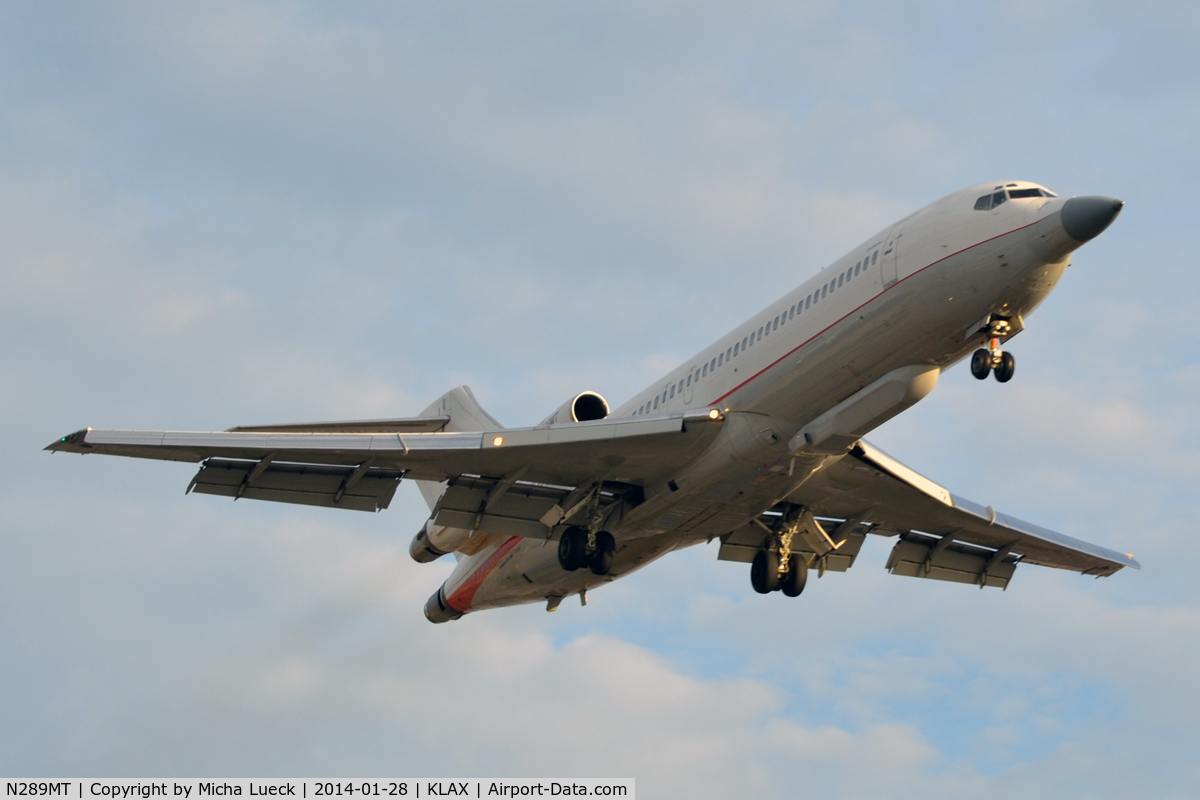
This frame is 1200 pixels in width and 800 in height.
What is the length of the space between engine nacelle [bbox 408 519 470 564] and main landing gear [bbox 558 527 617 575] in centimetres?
280

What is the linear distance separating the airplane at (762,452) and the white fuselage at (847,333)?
0.04m

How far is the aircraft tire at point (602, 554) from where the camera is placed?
2719 cm

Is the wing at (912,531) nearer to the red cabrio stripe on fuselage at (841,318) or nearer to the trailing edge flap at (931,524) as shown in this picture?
the trailing edge flap at (931,524)

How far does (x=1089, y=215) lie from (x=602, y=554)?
36.9 feet

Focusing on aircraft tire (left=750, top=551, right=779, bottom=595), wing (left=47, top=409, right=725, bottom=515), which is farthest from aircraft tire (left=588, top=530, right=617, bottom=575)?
aircraft tire (left=750, top=551, right=779, bottom=595)

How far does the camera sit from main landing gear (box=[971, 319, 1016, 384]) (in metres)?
22.5

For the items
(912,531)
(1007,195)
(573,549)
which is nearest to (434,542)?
(573,549)

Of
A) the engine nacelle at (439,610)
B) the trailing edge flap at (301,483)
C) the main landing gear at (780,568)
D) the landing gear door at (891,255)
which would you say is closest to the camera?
the landing gear door at (891,255)

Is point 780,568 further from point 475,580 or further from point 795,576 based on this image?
point 475,580

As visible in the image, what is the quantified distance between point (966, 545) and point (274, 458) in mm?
16508

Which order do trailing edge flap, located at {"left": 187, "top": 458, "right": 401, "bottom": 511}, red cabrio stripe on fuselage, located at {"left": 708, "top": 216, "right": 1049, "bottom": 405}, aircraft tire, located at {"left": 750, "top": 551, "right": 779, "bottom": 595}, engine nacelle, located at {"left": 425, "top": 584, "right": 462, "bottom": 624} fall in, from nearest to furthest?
red cabrio stripe on fuselage, located at {"left": 708, "top": 216, "right": 1049, "bottom": 405}, trailing edge flap, located at {"left": 187, "top": 458, "right": 401, "bottom": 511}, aircraft tire, located at {"left": 750, "top": 551, "right": 779, "bottom": 595}, engine nacelle, located at {"left": 425, "top": 584, "right": 462, "bottom": 624}

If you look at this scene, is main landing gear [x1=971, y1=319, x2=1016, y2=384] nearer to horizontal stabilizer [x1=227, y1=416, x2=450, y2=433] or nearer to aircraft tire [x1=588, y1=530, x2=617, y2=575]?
aircraft tire [x1=588, y1=530, x2=617, y2=575]

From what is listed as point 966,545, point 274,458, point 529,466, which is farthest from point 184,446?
point 966,545

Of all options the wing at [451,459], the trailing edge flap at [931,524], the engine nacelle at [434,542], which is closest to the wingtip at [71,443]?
the wing at [451,459]
